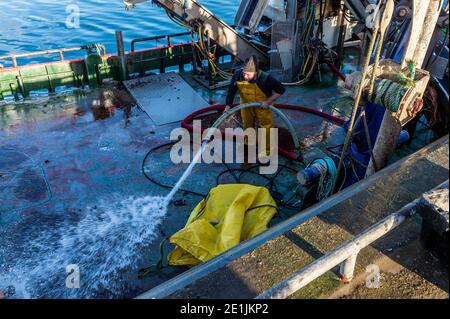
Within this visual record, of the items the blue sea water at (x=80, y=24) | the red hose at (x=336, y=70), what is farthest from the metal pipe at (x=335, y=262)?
the blue sea water at (x=80, y=24)

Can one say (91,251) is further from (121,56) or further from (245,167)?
(121,56)

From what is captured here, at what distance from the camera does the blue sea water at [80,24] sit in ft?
54.5

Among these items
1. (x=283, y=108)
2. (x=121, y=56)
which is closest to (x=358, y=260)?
(x=283, y=108)

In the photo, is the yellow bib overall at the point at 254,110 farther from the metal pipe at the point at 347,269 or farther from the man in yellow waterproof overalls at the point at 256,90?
the metal pipe at the point at 347,269

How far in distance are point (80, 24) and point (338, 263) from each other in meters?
18.9

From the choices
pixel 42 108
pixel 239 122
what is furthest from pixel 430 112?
pixel 42 108

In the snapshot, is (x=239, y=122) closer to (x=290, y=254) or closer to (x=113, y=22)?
(x=290, y=254)

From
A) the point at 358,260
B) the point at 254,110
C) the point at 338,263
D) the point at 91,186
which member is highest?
the point at 338,263

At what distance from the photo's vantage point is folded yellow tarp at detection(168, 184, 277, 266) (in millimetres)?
4574

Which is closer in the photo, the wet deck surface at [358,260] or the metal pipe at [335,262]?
the metal pipe at [335,262]

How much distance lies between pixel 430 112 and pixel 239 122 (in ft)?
11.9

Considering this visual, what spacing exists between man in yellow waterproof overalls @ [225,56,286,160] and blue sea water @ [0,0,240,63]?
10.9 m

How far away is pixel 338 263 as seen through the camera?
2.80 m

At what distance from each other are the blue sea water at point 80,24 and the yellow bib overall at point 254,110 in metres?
10.9
